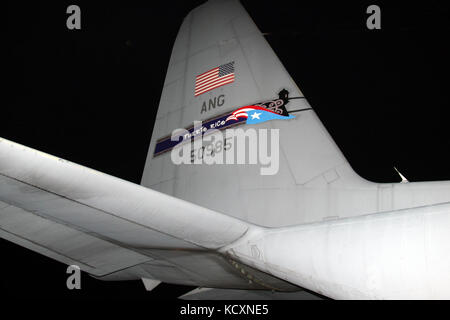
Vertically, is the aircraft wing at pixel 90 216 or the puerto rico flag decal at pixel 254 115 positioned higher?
the puerto rico flag decal at pixel 254 115

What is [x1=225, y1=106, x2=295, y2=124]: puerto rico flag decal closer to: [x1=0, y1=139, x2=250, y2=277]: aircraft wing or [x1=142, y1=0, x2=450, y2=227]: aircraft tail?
[x1=142, y1=0, x2=450, y2=227]: aircraft tail

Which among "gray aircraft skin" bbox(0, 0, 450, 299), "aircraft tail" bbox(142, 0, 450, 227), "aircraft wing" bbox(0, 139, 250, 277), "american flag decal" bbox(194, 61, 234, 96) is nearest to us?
"gray aircraft skin" bbox(0, 0, 450, 299)

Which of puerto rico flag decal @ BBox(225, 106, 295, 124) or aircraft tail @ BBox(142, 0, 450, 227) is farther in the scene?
puerto rico flag decal @ BBox(225, 106, 295, 124)

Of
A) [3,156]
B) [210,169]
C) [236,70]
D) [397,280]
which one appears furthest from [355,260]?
[236,70]

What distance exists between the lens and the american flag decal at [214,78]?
20.6ft

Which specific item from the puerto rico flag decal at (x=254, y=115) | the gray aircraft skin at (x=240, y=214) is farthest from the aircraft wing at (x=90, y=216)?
the puerto rico flag decal at (x=254, y=115)

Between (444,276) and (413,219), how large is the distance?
355 millimetres

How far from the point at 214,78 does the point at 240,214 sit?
175 cm

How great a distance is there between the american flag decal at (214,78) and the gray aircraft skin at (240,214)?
39 mm

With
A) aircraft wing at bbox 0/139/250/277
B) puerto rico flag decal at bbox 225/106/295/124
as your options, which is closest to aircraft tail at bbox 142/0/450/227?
puerto rico flag decal at bbox 225/106/295/124

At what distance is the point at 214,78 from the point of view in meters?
6.42

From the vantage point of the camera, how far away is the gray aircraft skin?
10.7ft

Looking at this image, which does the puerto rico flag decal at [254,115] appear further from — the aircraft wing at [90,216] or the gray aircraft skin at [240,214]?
the aircraft wing at [90,216]

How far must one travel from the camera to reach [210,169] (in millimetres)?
5773
